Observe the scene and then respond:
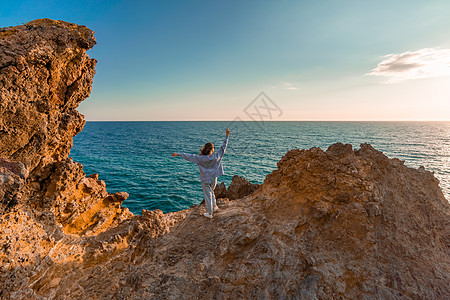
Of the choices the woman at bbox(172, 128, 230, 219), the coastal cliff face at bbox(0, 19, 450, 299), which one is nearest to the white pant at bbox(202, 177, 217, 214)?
the woman at bbox(172, 128, 230, 219)

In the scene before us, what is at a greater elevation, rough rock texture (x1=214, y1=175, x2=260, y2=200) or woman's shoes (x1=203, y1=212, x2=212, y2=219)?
woman's shoes (x1=203, y1=212, x2=212, y2=219)

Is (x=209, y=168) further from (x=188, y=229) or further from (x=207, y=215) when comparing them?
(x=188, y=229)

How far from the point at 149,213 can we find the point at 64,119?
155 inches

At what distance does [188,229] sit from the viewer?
18.1ft

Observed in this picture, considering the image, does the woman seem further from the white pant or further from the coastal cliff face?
the coastal cliff face

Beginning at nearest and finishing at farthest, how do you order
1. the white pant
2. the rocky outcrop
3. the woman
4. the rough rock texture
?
the rocky outcrop
the woman
the white pant
the rough rock texture

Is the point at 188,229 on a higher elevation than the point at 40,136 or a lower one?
lower

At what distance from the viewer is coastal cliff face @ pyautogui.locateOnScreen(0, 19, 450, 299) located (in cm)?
378

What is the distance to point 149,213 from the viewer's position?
5602 mm

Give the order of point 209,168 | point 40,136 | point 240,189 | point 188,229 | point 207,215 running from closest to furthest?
point 40,136 < point 188,229 < point 207,215 < point 209,168 < point 240,189

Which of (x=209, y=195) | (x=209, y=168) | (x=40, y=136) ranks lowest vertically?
(x=209, y=195)

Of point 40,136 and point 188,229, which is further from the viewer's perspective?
point 188,229

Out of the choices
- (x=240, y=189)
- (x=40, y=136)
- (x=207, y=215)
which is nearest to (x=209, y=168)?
(x=207, y=215)

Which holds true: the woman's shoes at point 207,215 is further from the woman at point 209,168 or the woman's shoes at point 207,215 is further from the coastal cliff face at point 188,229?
the coastal cliff face at point 188,229
